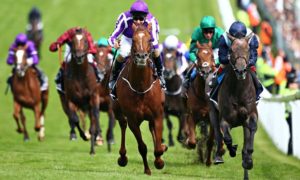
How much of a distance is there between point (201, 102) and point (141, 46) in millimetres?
3453

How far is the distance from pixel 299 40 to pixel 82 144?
14202mm

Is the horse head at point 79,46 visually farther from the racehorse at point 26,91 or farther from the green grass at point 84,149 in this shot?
the racehorse at point 26,91

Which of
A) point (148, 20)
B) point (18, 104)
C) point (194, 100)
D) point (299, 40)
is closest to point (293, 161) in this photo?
point (194, 100)

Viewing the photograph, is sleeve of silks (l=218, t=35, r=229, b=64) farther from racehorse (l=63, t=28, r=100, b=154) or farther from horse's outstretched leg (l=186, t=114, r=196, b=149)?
racehorse (l=63, t=28, r=100, b=154)

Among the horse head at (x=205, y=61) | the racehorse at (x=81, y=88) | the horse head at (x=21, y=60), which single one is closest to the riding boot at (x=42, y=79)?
the horse head at (x=21, y=60)

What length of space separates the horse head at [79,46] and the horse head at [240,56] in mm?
5369

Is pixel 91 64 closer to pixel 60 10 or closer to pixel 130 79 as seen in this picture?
pixel 130 79

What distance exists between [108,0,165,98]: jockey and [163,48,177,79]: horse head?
23.0 ft

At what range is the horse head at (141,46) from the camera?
1252 centimetres

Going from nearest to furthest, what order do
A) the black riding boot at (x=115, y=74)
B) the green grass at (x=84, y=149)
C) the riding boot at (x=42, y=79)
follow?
the black riding boot at (x=115, y=74) → the green grass at (x=84, y=149) → the riding boot at (x=42, y=79)

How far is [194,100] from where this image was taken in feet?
51.9

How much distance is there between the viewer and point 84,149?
19516 millimetres

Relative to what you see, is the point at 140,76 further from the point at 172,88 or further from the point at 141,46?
the point at 172,88

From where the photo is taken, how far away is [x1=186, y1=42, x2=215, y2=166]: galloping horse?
15.3 m
